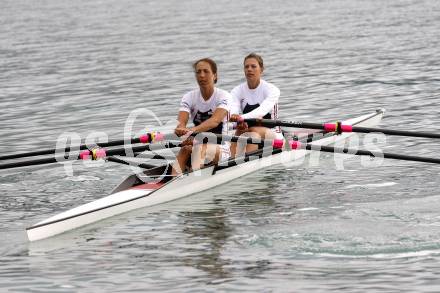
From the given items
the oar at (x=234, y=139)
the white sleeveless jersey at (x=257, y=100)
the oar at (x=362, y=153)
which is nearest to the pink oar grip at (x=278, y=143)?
the oar at (x=234, y=139)

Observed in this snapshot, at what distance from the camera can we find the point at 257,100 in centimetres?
1683

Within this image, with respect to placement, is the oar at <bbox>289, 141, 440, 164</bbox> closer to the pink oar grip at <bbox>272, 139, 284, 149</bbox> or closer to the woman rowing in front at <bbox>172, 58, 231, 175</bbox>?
the pink oar grip at <bbox>272, 139, 284, 149</bbox>

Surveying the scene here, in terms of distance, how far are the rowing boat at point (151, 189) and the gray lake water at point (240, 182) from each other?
15cm

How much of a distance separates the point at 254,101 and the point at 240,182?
1.55m

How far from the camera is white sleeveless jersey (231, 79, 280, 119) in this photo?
16.6m

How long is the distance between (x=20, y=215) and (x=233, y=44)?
26681 mm

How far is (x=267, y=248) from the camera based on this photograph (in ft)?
39.7

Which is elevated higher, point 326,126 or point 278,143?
point 326,126

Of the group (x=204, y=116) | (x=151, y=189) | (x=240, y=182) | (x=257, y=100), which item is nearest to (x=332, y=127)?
(x=257, y=100)

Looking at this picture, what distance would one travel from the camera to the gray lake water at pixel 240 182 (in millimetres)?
11281

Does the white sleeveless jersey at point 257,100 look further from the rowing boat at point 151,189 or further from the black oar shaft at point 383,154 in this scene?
the black oar shaft at point 383,154

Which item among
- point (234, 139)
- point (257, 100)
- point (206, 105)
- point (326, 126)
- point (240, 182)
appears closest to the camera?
point (234, 139)

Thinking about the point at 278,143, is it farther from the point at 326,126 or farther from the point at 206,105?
the point at 206,105

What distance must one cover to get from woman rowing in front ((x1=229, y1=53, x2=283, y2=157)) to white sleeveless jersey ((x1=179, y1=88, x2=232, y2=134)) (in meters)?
0.59
